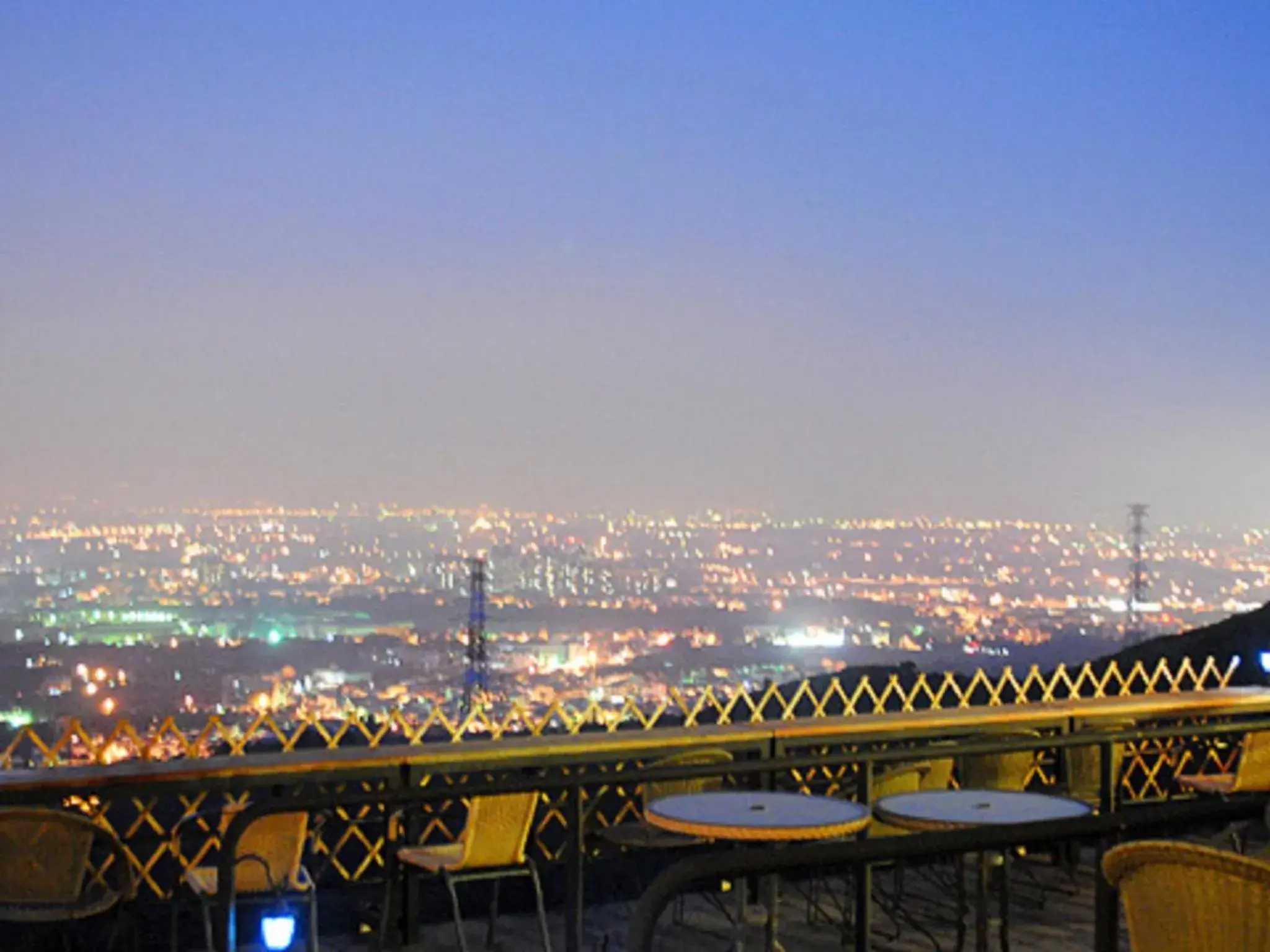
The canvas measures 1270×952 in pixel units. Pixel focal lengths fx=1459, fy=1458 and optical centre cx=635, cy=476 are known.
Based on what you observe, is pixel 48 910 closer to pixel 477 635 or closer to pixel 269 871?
pixel 269 871

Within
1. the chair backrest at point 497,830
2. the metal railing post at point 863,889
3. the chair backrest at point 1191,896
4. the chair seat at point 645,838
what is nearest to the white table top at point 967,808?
the metal railing post at point 863,889

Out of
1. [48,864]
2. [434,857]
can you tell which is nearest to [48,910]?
[48,864]

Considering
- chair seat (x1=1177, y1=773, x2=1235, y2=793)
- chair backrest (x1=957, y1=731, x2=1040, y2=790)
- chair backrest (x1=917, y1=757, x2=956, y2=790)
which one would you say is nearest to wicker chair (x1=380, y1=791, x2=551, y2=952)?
chair backrest (x1=917, y1=757, x2=956, y2=790)

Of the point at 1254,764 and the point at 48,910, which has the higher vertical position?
the point at 48,910

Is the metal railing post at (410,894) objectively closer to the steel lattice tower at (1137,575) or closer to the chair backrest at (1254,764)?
the chair backrest at (1254,764)

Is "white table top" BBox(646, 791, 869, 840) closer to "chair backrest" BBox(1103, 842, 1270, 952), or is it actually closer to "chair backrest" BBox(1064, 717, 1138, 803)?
"chair backrest" BBox(1103, 842, 1270, 952)
